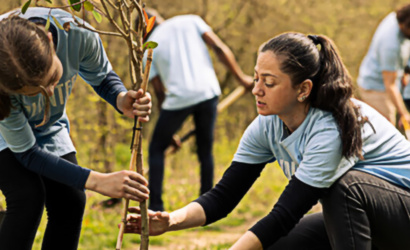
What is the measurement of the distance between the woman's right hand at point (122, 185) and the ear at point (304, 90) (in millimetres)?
702

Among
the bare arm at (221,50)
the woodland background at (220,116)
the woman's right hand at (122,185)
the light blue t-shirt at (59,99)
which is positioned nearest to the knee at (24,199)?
the light blue t-shirt at (59,99)

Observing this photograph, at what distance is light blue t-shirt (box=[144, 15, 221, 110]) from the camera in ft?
16.8

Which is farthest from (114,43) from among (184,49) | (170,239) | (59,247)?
(59,247)

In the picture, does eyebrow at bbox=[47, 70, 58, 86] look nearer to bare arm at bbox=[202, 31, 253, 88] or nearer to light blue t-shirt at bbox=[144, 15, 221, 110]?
light blue t-shirt at bbox=[144, 15, 221, 110]

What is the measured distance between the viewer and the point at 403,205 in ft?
8.29

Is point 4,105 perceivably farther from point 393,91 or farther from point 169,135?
point 393,91

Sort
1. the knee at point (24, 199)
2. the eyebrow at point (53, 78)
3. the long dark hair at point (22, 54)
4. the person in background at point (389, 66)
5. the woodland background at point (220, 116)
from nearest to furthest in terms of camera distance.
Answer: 1. the long dark hair at point (22, 54)
2. the eyebrow at point (53, 78)
3. the knee at point (24, 199)
4. the woodland background at point (220, 116)
5. the person in background at point (389, 66)

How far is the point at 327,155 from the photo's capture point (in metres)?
2.44

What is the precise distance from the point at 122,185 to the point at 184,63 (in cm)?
290

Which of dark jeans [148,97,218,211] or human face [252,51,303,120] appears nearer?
human face [252,51,303,120]

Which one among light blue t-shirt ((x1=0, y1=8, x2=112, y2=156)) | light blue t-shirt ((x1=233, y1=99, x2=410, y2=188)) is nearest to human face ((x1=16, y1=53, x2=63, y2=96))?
light blue t-shirt ((x1=0, y1=8, x2=112, y2=156))

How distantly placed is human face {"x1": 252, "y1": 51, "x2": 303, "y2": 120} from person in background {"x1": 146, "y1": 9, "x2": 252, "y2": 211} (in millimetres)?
2576

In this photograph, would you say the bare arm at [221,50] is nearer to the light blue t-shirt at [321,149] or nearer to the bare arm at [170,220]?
the light blue t-shirt at [321,149]

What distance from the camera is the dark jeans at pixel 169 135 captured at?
5.13 m
